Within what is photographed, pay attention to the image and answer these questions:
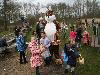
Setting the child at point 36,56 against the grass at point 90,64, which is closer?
the child at point 36,56

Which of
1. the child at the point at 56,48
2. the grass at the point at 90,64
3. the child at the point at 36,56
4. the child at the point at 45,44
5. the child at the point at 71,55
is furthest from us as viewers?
the child at the point at 56,48

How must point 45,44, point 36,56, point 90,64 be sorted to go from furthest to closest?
1. point 90,64
2. point 45,44
3. point 36,56

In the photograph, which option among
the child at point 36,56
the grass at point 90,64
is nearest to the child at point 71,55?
the child at point 36,56

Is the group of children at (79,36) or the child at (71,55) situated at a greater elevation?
the child at (71,55)

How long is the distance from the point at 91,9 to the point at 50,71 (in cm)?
7080

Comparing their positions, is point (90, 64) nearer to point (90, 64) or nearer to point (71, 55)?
point (90, 64)

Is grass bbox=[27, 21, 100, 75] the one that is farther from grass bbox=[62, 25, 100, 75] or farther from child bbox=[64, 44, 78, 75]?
child bbox=[64, 44, 78, 75]

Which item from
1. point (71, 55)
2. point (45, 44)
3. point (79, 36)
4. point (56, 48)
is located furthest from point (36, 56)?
point (79, 36)

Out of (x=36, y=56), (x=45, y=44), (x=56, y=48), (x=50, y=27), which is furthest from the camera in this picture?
(x=56, y=48)

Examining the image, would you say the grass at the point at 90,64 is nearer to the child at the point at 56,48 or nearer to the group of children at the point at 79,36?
the child at the point at 56,48

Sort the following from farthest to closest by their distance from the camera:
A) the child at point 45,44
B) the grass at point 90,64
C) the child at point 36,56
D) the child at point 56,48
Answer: the child at point 56,48 → the grass at point 90,64 → the child at point 45,44 → the child at point 36,56

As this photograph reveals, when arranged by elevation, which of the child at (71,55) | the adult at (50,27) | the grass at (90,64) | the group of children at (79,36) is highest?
the adult at (50,27)

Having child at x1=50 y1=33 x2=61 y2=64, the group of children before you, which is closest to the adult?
child at x1=50 y1=33 x2=61 y2=64

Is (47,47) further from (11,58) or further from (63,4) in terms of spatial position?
(63,4)
